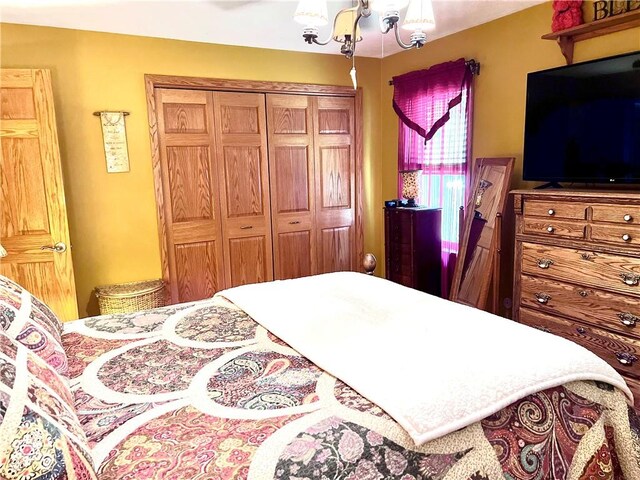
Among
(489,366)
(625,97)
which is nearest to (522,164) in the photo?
(625,97)

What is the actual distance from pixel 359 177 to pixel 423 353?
3283 mm

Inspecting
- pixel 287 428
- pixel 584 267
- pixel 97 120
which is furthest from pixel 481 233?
A: pixel 97 120

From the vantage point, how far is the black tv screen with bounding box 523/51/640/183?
247cm

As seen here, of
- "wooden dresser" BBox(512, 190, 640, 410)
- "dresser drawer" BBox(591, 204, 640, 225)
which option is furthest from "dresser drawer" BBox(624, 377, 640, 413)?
"dresser drawer" BBox(591, 204, 640, 225)

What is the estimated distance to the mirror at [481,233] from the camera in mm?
3264

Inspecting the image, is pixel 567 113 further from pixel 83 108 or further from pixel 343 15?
pixel 83 108

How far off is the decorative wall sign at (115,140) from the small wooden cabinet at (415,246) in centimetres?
224

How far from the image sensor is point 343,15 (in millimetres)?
2191

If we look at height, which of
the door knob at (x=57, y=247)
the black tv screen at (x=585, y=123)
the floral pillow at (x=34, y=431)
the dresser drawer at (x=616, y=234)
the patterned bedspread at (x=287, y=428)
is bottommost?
the patterned bedspread at (x=287, y=428)

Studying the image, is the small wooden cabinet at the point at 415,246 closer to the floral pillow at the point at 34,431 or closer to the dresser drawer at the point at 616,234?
the dresser drawer at the point at 616,234

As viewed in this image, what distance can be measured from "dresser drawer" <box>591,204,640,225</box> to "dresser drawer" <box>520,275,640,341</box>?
1.24 ft

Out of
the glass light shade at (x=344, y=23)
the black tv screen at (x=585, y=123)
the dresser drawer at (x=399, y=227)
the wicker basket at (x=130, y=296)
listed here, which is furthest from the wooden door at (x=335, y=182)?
the glass light shade at (x=344, y=23)

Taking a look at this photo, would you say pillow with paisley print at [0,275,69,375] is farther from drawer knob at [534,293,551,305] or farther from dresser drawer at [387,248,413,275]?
dresser drawer at [387,248,413,275]

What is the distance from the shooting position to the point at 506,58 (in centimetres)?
333
